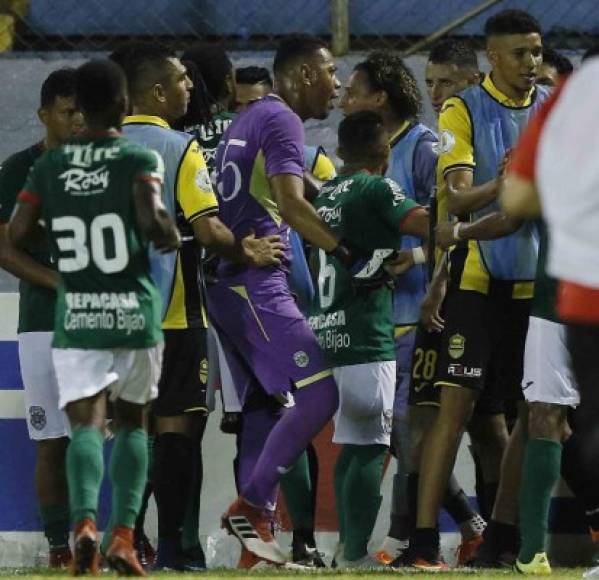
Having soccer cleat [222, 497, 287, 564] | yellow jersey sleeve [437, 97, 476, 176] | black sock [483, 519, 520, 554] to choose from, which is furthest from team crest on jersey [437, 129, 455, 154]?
soccer cleat [222, 497, 287, 564]

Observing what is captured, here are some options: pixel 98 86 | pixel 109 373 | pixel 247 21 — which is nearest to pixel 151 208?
pixel 98 86

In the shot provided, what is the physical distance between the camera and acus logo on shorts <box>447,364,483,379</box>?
7879 millimetres

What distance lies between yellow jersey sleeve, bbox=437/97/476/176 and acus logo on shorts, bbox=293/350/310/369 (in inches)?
37.8

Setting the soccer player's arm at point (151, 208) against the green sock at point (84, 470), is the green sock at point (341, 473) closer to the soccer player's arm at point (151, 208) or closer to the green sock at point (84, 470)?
the green sock at point (84, 470)

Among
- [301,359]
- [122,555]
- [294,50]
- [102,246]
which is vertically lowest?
[122,555]

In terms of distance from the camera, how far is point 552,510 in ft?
29.7

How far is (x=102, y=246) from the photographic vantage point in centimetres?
653

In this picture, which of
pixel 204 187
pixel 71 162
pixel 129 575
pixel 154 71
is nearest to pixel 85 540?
pixel 129 575

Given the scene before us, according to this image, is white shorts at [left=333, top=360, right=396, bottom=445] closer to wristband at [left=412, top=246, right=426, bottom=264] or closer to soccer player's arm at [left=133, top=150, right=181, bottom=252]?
wristband at [left=412, top=246, right=426, bottom=264]

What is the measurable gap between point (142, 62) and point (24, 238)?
5.10 ft

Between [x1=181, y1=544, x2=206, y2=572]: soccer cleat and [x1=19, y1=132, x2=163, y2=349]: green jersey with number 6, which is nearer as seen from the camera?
[x1=19, y1=132, x2=163, y2=349]: green jersey with number 6

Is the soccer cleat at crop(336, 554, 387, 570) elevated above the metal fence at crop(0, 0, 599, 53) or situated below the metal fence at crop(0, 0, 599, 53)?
below

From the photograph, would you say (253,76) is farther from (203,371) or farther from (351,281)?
(203,371)

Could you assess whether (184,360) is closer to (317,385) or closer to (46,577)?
(317,385)
